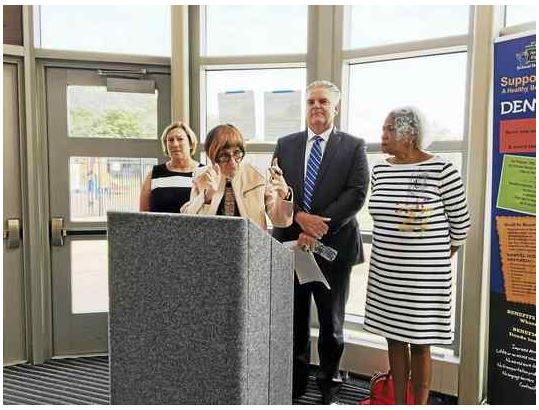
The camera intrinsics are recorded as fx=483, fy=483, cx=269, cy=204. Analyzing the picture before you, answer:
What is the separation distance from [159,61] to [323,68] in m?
1.11

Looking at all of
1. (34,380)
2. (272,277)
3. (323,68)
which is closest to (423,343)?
(272,277)

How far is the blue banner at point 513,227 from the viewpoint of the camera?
2.20 m

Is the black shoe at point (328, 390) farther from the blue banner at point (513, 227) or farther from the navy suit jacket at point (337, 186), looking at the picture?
the blue banner at point (513, 227)

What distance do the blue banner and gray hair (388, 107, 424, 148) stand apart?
0.39 m

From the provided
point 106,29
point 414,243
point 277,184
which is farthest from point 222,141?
point 106,29

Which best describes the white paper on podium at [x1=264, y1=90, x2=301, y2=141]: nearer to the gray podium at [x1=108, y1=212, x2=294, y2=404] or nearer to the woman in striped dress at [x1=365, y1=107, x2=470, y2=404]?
the woman in striped dress at [x1=365, y1=107, x2=470, y2=404]

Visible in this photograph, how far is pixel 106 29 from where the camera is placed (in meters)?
3.24

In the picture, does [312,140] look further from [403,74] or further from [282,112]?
[403,74]

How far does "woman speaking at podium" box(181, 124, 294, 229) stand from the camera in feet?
6.59

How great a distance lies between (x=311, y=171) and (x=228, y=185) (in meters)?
0.74

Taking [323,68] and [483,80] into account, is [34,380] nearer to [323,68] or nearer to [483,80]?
[323,68]

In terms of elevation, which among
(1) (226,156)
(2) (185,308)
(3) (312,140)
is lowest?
(2) (185,308)

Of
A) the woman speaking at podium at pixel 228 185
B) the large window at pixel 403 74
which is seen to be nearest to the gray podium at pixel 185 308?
the woman speaking at podium at pixel 228 185

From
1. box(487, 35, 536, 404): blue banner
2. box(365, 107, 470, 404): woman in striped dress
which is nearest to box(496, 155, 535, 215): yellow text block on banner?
box(487, 35, 536, 404): blue banner
